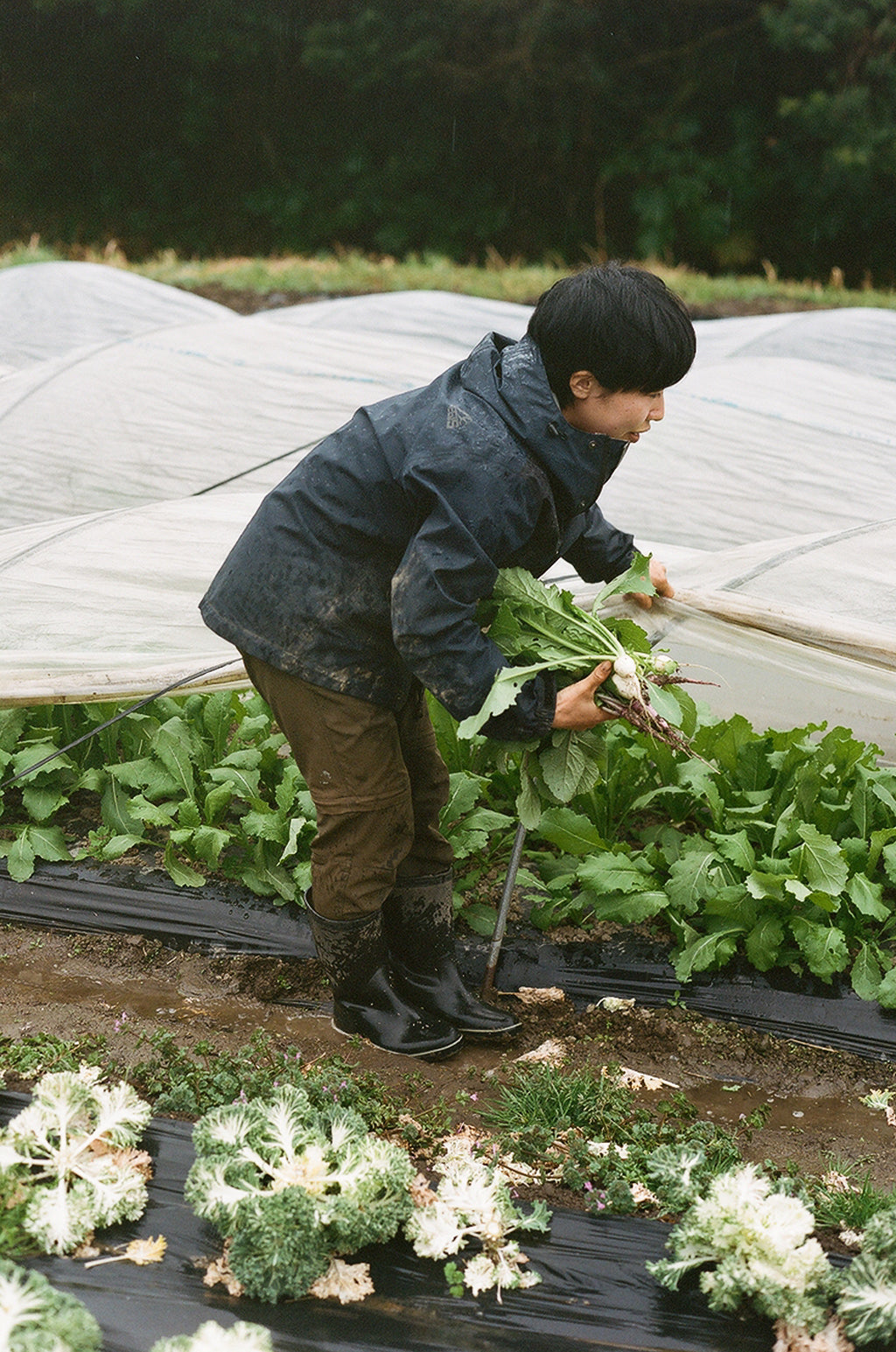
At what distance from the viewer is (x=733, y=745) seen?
3264 millimetres

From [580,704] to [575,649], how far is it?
0.63 ft

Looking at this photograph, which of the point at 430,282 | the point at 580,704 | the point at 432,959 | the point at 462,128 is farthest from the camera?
the point at 462,128

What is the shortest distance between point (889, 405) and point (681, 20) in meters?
13.4

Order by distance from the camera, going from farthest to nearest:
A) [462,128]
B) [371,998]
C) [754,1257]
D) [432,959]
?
[462,128] < [432,959] < [371,998] < [754,1257]

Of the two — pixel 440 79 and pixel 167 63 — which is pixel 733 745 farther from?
pixel 167 63

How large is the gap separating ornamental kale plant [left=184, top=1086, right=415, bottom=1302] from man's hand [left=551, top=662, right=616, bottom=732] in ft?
2.84

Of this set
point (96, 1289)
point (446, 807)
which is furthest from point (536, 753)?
point (96, 1289)

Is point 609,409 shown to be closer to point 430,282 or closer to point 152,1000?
point 152,1000

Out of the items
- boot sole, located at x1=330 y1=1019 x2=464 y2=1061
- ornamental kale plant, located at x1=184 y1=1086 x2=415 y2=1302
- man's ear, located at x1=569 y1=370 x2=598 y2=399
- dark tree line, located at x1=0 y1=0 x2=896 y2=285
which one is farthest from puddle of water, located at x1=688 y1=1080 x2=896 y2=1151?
dark tree line, located at x1=0 y1=0 x2=896 y2=285

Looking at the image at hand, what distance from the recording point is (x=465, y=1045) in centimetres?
290

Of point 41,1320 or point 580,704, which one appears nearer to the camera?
point 41,1320

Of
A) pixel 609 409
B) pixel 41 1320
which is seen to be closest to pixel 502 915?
pixel 609 409

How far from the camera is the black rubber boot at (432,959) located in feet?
9.41

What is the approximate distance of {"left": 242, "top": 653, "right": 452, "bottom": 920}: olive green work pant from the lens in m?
2.47
